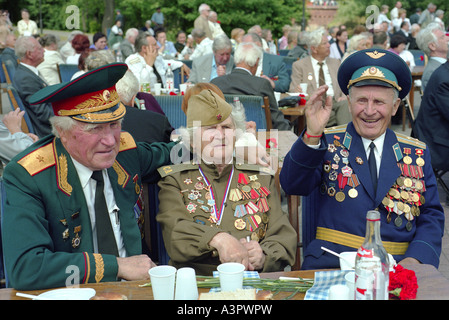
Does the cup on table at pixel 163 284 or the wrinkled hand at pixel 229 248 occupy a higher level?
the cup on table at pixel 163 284

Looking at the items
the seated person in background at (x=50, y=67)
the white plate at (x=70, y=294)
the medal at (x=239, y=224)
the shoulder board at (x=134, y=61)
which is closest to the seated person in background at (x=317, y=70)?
the shoulder board at (x=134, y=61)

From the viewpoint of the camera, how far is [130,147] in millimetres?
2723

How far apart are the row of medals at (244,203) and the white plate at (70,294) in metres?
0.92

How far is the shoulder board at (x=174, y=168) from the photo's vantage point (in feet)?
9.18

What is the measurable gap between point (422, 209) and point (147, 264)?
1493 millimetres

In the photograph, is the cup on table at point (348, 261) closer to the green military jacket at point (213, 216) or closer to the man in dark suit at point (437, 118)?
the green military jacket at point (213, 216)

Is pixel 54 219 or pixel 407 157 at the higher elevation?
pixel 407 157

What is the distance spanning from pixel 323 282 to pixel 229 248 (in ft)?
2.01

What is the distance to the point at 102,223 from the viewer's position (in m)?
2.45

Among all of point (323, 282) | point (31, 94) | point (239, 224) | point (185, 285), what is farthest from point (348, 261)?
point (31, 94)

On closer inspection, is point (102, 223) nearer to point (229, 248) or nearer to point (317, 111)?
point (229, 248)

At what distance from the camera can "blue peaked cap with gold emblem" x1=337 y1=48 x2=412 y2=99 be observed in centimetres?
266
